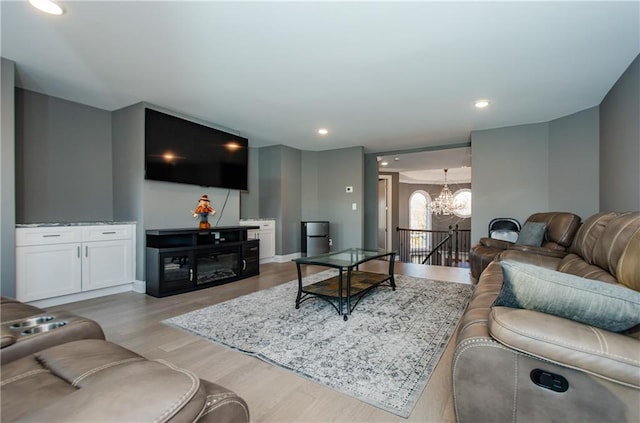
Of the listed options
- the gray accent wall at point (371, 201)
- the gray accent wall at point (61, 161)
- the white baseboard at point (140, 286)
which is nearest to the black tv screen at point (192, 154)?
the gray accent wall at point (61, 161)

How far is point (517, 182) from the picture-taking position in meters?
4.50

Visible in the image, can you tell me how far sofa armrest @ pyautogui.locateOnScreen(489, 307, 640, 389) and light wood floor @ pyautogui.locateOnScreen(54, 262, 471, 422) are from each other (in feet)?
2.34

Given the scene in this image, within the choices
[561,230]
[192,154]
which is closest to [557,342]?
[561,230]

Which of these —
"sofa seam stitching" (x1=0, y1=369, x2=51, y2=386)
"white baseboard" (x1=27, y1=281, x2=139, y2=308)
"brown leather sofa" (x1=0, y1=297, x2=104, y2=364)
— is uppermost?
"brown leather sofa" (x1=0, y1=297, x2=104, y2=364)

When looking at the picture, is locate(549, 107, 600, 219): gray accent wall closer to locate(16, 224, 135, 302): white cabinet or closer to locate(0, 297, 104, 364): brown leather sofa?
locate(0, 297, 104, 364): brown leather sofa

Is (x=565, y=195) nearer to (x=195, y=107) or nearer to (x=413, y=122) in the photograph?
(x=413, y=122)

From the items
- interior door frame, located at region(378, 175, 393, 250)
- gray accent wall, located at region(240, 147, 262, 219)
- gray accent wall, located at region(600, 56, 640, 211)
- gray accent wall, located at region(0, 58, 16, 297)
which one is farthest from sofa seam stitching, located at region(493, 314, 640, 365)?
interior door frame, located at region(378, 175, 393, 250)

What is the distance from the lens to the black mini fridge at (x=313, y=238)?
19.7 feet

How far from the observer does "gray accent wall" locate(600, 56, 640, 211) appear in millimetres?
2602

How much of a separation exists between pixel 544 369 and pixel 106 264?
13.2 feet

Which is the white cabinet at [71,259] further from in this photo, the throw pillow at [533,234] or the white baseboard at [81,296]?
the throw pillow at [533,234]

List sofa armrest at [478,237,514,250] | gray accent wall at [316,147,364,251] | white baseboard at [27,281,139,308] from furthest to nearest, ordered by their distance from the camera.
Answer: gray accent wall at [316,147,364,251] → sofa armrest at [478,237,514,250] → white baseboard at [27,281,139,308]

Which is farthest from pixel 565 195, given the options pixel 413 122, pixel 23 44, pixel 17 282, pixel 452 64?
pixel 17 282

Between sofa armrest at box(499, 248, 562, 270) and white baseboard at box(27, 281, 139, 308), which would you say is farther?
white baseboard at box(27, 281, 139, 308)
